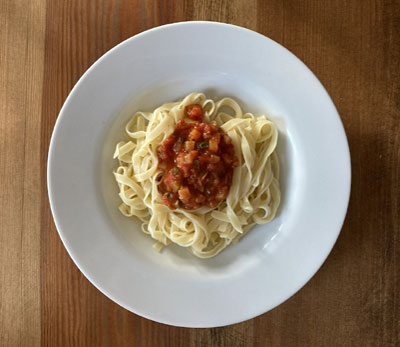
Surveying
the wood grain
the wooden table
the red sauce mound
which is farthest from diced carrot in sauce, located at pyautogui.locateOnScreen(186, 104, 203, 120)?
the wood grain

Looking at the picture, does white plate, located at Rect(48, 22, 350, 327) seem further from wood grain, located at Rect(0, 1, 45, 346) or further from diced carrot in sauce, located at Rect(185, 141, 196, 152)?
wood grain, located at Rect(0, 1, 45, 346)

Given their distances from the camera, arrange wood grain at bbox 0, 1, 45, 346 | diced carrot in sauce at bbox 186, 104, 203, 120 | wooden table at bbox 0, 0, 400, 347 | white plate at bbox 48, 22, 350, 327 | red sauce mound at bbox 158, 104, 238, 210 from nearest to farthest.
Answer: white plate at bbox 48, 22, 350, 327 → red sauce mound at bbox 158, 104, 238, 210 → diced carrot in sauce at bbox 186, 104, 203, 120 → wooden table at bbox 0, 0, 400, 347 → wood grain at bbox 0, 1, 45, 346

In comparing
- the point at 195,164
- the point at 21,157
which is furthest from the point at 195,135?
the point at 21,157

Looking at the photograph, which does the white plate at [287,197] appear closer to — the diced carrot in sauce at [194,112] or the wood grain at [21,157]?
the diced carrot in sauce at [194,112]

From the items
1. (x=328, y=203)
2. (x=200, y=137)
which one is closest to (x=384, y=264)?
(x=328, y=203)

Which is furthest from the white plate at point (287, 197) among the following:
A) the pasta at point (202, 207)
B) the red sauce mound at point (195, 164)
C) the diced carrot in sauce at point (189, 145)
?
the diced carrot in sauce at point (189, 145)

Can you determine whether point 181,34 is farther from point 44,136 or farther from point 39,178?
point 39,178

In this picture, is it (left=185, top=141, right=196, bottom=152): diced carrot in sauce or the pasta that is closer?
(left=185, top=141, right=196, bottom=152): diced carrot in sauce
